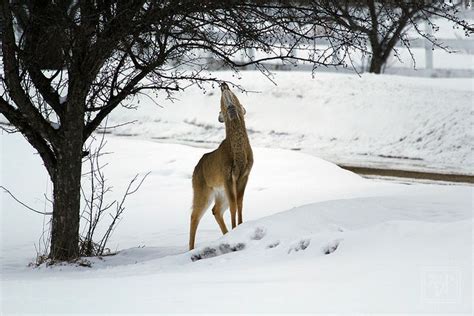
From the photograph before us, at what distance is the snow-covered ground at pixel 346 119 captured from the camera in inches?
701

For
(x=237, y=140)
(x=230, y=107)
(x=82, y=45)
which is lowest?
(x=237, y=140)

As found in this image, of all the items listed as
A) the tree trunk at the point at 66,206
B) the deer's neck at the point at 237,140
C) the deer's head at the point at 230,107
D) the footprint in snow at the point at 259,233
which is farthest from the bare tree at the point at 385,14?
the tree trunk at the point at 66,206

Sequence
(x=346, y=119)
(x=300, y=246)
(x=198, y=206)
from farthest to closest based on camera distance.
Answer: (x=346, y=119) → (x=198, y=206) → (x=300, y=246)

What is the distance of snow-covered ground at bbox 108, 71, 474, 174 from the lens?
58.4 feet

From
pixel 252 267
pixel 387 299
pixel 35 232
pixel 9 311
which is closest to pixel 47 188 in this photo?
pixel 35 232

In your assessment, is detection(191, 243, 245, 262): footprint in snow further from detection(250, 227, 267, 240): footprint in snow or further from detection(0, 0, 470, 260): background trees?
detection(0, 0, 470, 260): background trees

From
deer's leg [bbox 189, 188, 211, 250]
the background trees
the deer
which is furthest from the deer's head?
deer's leg [bbox 189, 188, 211, 250]

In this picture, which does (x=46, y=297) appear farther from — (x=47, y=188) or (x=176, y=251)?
(x=47, y=188)

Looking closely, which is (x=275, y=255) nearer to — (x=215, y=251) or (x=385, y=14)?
(x=215, y=251)

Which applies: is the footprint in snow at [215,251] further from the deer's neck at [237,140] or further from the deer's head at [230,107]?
the deer's head at [230,107]

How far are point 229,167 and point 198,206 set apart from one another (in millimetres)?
778

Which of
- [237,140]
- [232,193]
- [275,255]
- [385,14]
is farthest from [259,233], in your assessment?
[385,14]

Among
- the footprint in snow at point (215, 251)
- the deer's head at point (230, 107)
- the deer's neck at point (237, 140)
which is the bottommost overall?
the footprint in snow at point (215, 251)

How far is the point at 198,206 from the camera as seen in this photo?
32.8 feet
